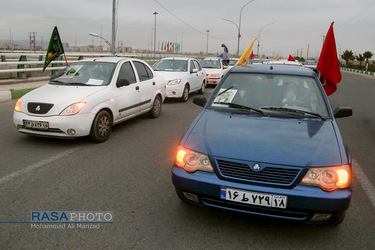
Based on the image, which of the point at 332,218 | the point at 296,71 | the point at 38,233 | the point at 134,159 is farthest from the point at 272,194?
the point at 134,159

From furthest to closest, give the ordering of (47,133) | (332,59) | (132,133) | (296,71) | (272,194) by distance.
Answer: (332,59)
(132,133)
(47,133)
(296,71)
(272,194)

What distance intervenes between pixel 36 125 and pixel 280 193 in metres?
4.24

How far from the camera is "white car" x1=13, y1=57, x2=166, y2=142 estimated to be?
528cm

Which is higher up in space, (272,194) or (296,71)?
(296,71)

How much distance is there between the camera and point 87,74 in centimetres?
638

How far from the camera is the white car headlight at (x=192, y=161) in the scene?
2.84 metres

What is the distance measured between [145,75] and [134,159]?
326 cm

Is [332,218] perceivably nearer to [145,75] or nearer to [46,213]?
[46,213]

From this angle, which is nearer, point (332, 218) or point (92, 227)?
point (332, 218)

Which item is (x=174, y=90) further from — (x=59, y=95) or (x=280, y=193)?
(x=280, y=193)

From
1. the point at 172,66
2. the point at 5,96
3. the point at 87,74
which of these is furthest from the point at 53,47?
the point at 172,66

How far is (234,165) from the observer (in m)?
2.72

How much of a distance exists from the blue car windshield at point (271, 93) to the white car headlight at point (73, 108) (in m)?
2.49

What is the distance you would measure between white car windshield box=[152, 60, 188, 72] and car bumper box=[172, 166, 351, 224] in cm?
936
